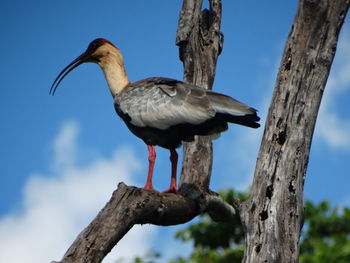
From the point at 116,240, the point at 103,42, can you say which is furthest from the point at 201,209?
the point at 103,42

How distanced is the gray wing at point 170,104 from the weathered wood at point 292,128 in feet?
3.53

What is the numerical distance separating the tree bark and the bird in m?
0.26

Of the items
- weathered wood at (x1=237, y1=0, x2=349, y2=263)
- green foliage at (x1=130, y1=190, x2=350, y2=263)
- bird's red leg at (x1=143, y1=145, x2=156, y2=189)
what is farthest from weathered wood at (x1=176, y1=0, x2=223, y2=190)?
green foliage at (x1=130, y1=190, x2=350, y2=263)

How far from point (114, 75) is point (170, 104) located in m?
1.54

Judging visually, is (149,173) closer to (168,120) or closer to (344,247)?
(168,120)

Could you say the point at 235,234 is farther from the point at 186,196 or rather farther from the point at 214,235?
the point at 186,196

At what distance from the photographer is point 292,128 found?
523cm

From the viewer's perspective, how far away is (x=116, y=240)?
5355 mm

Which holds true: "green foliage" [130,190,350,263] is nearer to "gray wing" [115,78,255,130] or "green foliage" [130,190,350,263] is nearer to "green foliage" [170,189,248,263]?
"green foliage" [170,189,248,263]

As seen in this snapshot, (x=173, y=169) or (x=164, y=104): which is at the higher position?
(x=164, y=104)

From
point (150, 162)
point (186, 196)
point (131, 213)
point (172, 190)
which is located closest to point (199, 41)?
point (150, 162)

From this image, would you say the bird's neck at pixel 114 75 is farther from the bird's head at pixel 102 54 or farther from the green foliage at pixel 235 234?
the green foliage at pixel 235 234

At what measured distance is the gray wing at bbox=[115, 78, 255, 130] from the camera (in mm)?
6691

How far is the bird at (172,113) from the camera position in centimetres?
664
